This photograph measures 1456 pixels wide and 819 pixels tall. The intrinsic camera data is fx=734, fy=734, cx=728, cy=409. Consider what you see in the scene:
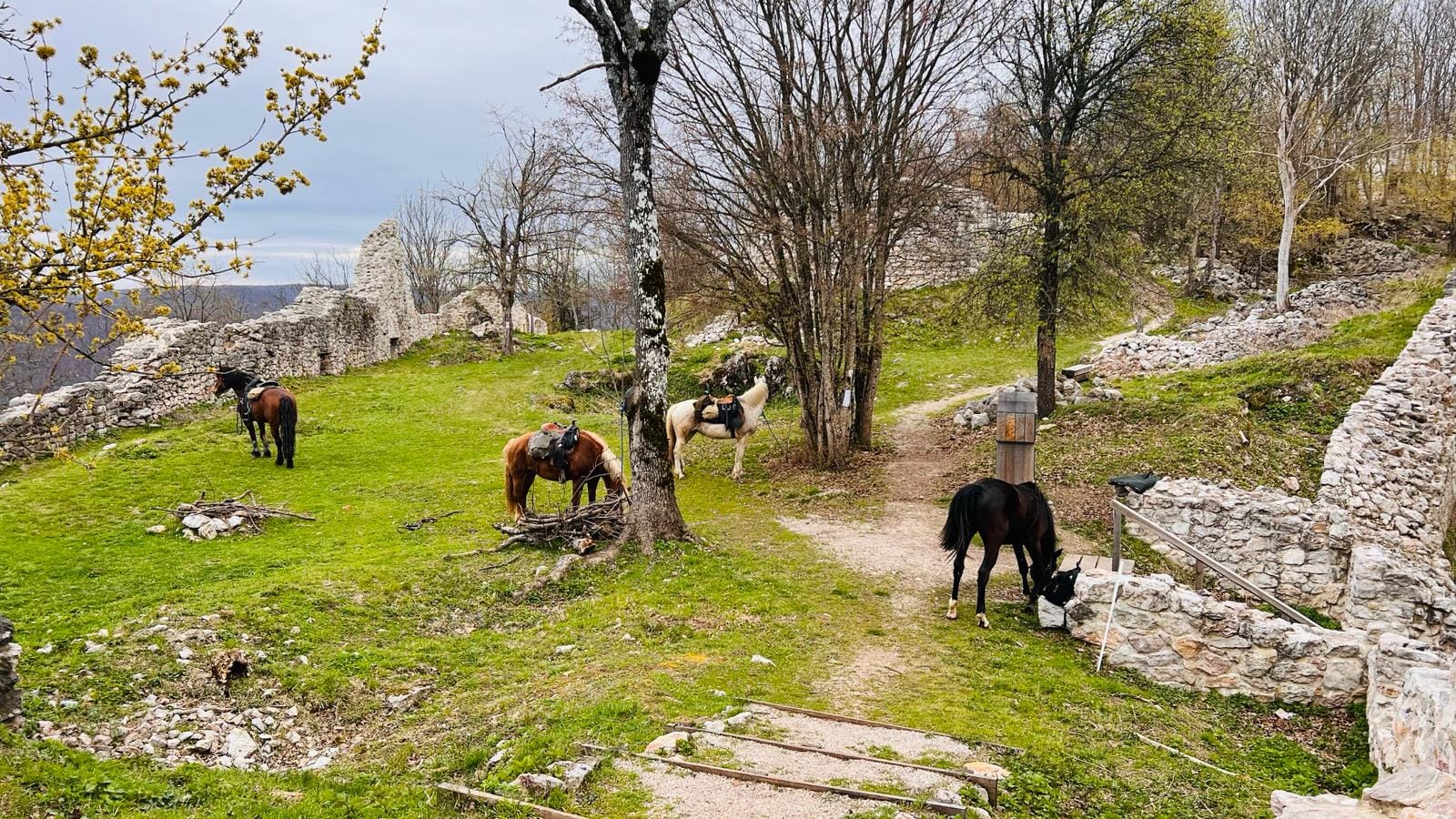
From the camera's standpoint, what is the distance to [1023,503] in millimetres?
8609

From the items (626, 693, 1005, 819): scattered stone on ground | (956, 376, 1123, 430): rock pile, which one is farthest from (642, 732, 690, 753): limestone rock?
(956, 376, 1123, 430): rock pile

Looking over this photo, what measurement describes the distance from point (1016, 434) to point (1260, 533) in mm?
3429

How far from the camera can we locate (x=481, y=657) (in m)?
7.16

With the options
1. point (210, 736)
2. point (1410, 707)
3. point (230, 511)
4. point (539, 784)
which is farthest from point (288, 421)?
point (1410, 707)

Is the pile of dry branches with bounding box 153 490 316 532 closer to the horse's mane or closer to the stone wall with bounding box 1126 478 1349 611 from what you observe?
the horse's mane

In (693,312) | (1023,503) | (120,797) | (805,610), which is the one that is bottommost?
(805,610)

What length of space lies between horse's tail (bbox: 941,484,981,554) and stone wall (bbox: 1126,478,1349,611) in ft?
14.6

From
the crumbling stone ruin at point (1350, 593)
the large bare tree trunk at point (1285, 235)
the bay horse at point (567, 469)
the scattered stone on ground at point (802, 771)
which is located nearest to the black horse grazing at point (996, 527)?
the crumbling stone ruin at point (1350, 593)

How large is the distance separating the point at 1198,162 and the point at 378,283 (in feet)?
78.3

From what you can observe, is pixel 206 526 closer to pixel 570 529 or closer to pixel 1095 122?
pixel 570 529

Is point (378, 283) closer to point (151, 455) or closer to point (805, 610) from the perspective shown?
point (151, 455)

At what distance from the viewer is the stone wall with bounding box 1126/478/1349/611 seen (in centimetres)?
953

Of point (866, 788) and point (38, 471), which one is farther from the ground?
point (38, 471)

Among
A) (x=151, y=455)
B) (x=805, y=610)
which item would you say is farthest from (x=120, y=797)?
(x=151, y=455)
